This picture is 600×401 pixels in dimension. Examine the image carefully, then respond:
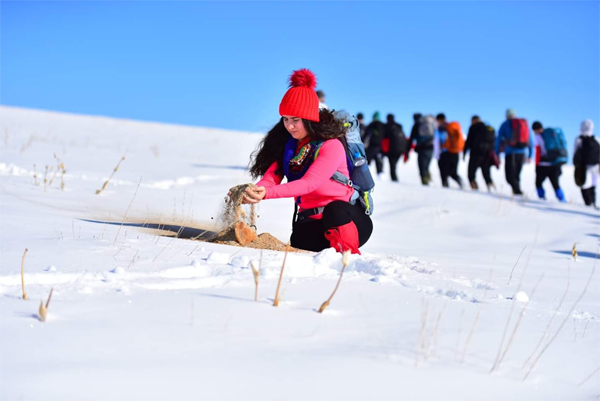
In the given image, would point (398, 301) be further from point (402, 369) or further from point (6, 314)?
point (6, 314)

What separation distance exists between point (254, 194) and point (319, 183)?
48 centimetres

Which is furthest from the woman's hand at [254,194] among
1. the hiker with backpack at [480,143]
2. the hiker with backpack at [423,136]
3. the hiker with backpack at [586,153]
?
the hiker with backpack at [423,136]

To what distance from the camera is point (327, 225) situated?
173 inches

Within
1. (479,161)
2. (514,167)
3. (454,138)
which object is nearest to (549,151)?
(514,167)

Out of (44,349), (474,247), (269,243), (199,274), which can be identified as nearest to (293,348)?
(44,349)

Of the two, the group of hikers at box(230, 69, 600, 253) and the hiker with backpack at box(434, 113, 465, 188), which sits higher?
the hiker with backpack at box(434, 113, 465, 188)

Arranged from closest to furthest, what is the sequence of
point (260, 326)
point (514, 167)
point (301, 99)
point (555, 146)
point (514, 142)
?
point (260, 326) → point (301, 99) → point (555, 146) → point (514, 142) → point (514, 167)

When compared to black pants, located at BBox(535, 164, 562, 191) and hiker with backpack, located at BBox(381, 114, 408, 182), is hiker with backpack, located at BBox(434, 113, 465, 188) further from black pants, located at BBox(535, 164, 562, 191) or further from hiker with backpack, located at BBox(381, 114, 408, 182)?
black pants, located at BBox(535, 164, 562, 191)

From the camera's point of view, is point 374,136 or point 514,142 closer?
point 514,142

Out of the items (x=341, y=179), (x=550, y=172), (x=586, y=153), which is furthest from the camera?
(x=550, y=172)

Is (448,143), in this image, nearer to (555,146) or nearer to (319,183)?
(555,146)

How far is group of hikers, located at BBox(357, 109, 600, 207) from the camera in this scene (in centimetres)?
1167

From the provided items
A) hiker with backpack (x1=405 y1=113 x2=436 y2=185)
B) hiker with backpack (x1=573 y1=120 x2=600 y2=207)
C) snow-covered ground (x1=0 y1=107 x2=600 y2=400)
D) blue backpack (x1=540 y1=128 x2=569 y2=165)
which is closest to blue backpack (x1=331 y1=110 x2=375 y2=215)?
snow-covered ground (x1=0 y1=107 x2=600 y2=400)

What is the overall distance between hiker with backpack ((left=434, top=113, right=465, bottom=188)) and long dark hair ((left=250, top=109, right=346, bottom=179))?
29.2 ft
